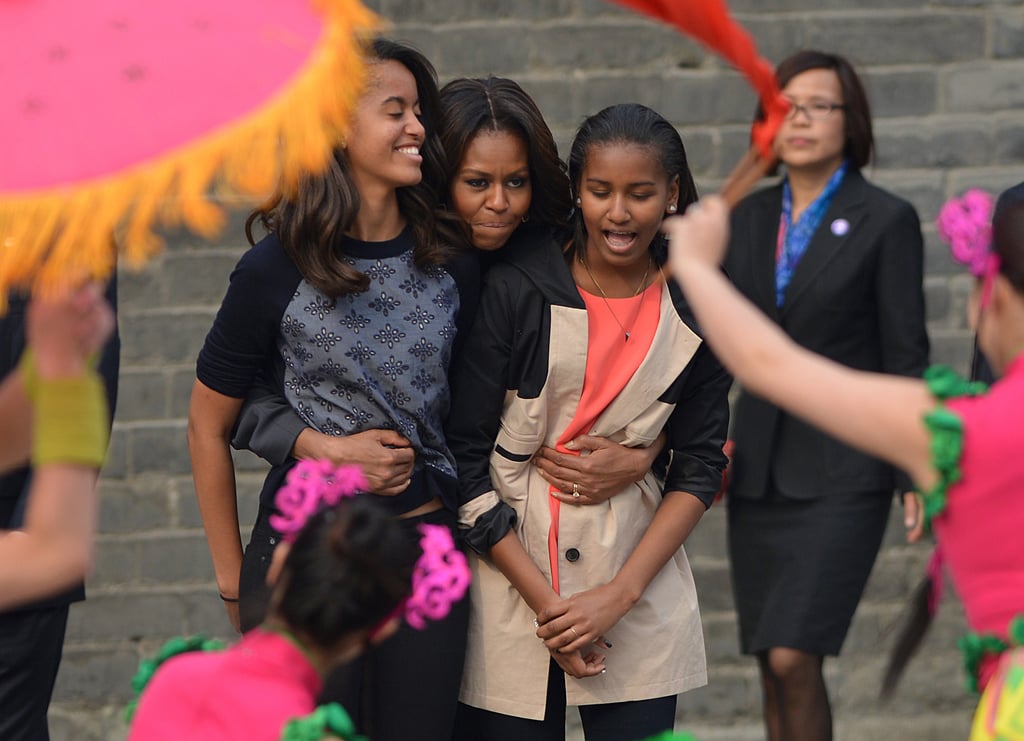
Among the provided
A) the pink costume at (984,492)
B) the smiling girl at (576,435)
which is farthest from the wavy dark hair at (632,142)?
the pink costume at (984,492)

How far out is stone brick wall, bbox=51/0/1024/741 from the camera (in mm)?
4980

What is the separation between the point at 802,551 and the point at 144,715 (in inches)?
70.3

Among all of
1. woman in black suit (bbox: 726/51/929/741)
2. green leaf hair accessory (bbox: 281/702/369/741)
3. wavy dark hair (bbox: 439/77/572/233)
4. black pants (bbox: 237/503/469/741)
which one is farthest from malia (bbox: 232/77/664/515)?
green leaf hair accessory (bbox: 281/702/369/741)

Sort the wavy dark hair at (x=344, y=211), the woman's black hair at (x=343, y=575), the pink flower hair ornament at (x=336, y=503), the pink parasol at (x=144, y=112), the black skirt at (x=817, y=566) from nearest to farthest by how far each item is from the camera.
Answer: the pink parasol at (x=144, y=112)
the woman's black hair at (x=343, y=575)
the pink flower hair ornament at (x=336, y=503)
the wavy dark hair at (x=344, y=211)
the black skirt at (x=817, y=566)

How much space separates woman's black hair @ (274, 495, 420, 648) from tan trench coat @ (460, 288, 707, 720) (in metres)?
0.85

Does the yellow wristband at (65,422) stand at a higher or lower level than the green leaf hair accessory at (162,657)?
higher

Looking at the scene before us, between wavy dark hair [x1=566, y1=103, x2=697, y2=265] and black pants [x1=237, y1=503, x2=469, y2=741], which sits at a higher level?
wavy dark hair [x1=566, y1=103, x2=697, y2=265]

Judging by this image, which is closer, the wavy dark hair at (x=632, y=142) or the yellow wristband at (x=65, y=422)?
the yellow wristband at (x=65, y=422)

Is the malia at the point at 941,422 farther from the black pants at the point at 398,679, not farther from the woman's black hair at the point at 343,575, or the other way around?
the black pants at the point at 398,679

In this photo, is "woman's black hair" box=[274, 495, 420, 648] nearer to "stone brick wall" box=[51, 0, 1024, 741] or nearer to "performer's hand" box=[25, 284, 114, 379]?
"performer's hand" box=[25, 284, 114, 379]

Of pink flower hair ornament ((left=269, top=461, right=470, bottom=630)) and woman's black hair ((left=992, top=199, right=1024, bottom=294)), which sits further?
pink flower hair ornament ((left=269, top=461, right=470, bottom=630))

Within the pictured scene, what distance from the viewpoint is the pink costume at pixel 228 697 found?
241cm

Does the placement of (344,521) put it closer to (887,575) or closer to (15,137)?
(15,137)

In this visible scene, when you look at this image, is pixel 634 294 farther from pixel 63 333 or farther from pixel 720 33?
pixel 63 333
